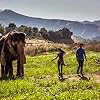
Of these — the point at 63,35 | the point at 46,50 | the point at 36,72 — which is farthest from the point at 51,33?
the point at 36,72

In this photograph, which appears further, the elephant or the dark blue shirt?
the dark blue shirt

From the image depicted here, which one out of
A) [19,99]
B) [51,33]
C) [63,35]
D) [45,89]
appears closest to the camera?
[19,99]

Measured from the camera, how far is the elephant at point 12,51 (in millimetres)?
21984

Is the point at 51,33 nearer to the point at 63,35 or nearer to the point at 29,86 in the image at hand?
the point at 63,35

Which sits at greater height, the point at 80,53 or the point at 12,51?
the point at 12,51

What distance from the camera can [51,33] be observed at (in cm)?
15138

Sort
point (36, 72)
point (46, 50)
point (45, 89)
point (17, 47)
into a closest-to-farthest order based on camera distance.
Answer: point (45, 89), point (17, 47), point (36, 72), point (46, 50)

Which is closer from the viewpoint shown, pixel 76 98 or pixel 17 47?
pixel 76 98

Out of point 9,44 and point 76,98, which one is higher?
point 9,44

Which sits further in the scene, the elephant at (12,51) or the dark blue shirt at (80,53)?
the dark blue shirt at (80,53)

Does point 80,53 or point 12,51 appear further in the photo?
point 80,53

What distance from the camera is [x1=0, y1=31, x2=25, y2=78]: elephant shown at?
866 inches

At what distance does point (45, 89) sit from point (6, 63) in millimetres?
6184

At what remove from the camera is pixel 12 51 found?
2239 cm
